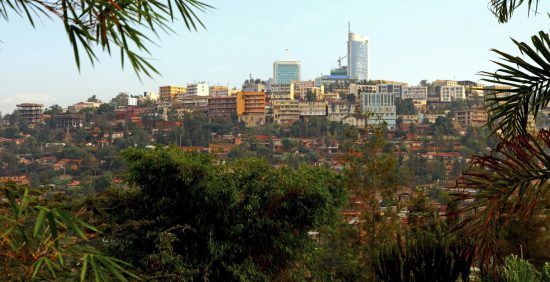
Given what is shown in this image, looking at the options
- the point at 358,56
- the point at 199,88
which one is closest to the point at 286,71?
the point at 358,56

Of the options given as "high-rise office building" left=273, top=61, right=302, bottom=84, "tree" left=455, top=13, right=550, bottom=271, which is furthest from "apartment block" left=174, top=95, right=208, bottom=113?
"tree" left=455, top=13, right=550, bottom=271

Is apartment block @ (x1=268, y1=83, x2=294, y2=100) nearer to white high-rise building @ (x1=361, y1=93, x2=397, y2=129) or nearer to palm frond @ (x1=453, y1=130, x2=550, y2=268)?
white high-rise building @ (x1=361, y1=93, x2=397, y2=129)

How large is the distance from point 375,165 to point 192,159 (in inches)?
83.7

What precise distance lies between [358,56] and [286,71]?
16.9 meters

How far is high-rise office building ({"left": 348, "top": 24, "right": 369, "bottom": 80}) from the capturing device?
9444 cm

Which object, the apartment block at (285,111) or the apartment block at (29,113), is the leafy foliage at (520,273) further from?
the apartment block at (285,111)

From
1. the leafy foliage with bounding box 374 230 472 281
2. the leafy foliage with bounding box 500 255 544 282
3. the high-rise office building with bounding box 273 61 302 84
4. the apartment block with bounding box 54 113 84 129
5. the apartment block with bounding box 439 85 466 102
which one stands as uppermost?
the high-rise office building with bounding box 273 61 302 84

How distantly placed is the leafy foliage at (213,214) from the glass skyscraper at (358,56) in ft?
291

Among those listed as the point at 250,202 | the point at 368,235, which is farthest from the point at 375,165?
the point at 250,202

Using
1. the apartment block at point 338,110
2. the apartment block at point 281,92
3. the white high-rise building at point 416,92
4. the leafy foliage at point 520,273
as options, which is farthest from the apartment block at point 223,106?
the leafy foliage at point 520,273

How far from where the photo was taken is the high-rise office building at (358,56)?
94.4 m

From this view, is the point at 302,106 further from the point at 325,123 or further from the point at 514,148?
the point at 514,148

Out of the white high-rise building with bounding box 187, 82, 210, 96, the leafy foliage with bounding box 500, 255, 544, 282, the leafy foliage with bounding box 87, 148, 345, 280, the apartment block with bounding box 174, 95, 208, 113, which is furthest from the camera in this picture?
the white high-rise building with bounding box 187, 82, 210, 96

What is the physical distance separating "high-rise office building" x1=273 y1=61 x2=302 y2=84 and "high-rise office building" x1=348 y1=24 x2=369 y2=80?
12.6 meters
